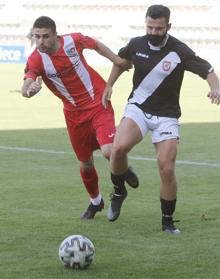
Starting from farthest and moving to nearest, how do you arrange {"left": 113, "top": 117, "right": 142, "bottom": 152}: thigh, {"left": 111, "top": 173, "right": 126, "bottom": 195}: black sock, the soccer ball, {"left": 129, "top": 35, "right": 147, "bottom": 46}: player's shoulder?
{"left": 111, "top": 173, "right": 126, "bottom": 195}: black sock, {"left": 129, "top": 35, "right": 147, "bottom": 46}: player's shoulder, {"left": 113, "top": 117, "right": 142, "bottom": 152}: thigh, the soccer ball

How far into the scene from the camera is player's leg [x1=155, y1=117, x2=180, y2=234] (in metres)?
8.65

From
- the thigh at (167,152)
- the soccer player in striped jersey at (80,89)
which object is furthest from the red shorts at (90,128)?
the thigh at (167,152)

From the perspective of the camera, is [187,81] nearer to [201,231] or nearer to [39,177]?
[39,177]

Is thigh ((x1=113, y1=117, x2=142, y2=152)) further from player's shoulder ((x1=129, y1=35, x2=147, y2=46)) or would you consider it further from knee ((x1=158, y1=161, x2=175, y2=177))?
player's shoulder ((x1=129, y1=35, x2=147, y2=46))

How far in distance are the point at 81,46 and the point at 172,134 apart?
5.37 ft

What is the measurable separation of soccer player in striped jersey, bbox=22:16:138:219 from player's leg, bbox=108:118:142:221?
15 cm

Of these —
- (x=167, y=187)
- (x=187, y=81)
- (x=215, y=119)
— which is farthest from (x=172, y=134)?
(x=187, y=81)

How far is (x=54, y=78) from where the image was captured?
955cm

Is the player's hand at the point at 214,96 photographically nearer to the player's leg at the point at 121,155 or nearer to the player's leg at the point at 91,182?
the player's leg at the point at 121,155

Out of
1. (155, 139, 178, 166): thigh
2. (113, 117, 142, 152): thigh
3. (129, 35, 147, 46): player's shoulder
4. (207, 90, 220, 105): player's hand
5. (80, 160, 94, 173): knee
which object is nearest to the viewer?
(207, 90, 220, 105): player's hand

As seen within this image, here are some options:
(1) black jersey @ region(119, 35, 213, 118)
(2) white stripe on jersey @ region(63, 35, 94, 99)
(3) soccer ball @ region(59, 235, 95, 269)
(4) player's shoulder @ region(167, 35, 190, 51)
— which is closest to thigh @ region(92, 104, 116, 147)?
(2) white stripe on jersey @ region(63, 35, 94, 99)

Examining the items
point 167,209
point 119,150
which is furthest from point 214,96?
point 167,209

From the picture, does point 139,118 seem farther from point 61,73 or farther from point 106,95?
point 61,73

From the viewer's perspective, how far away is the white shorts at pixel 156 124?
8.74m
